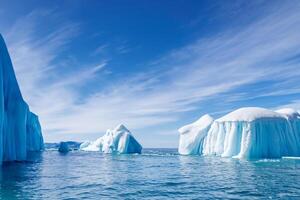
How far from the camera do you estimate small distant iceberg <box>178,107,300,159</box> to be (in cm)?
6353

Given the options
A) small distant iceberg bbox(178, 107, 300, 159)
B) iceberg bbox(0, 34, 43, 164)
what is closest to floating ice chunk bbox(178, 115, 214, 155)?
small distant iceberg bbox(178, 107, 300, 159)

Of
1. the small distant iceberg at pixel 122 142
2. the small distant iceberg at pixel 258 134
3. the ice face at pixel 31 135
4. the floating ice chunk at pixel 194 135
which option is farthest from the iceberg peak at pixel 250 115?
the ice face at pixel 31 135

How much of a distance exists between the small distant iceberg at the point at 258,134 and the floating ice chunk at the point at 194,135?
644 centimetres

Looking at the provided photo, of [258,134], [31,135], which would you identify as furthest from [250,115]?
[31,135]

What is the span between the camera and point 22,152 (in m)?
53.2

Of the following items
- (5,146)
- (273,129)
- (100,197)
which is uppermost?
(273,129)

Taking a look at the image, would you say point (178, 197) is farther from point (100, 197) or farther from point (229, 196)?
point (100, 197)

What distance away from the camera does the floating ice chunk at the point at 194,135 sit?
81.6 m

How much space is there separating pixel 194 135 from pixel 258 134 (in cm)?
2048

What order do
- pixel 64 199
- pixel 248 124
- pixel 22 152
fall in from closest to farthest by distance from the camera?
pixel 64 199 < pixel 22 152 < pixel 248 124

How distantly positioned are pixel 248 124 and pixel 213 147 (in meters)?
17.1

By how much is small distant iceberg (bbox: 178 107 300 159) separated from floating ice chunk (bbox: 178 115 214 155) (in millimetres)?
6440

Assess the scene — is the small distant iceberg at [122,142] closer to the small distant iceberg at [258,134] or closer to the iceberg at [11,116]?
the small distant iceberg at [258,134]

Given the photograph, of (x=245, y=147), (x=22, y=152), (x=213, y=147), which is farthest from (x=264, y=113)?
(x=22, y=152)
